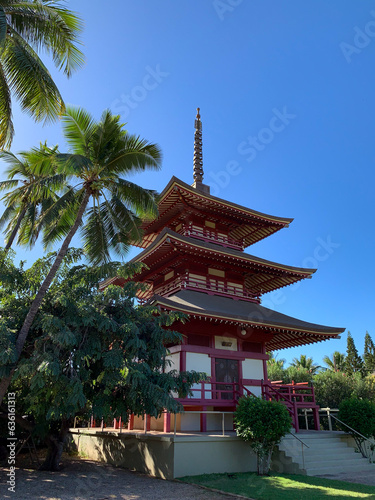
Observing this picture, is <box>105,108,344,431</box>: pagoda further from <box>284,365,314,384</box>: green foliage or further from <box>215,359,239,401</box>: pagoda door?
<box>284,365,314,384</box>: green foliage

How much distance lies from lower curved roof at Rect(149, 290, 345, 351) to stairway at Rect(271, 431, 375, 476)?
4.15 m

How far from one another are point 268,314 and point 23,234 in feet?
38.5

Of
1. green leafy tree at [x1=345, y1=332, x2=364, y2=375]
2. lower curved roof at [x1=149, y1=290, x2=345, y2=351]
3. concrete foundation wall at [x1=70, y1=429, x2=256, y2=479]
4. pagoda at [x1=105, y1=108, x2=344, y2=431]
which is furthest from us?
green leafy tree at [x1=345, y1=332, x2=364, y2=375]

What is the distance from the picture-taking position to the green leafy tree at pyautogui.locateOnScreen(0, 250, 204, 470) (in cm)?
985

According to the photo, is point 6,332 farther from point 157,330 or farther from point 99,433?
point 99,433

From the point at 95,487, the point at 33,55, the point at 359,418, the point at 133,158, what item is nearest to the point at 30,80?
the point at 33,55

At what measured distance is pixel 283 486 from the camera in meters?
10.5

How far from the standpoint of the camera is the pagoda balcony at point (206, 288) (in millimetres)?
17906

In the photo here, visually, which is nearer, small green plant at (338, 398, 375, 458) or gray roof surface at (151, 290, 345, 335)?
small green plant at (338, 398, 375, 458)

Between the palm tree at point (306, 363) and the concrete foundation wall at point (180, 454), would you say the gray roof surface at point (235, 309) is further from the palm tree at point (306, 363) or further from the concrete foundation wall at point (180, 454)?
the palm tree at point (306, 363)

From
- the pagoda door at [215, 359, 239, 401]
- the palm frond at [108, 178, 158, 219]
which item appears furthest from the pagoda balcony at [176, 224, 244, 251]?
the pagoda door at [215, 359, 239, 401]

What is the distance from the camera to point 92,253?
567 inches

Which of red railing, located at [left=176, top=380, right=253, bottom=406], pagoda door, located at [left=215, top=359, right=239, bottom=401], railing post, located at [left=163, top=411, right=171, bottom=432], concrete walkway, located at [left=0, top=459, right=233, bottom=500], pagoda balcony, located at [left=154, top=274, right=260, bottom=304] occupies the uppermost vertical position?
pagoda balcony, located at [left=154, top=274, right=260, bottom=304]

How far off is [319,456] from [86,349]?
8822mm
